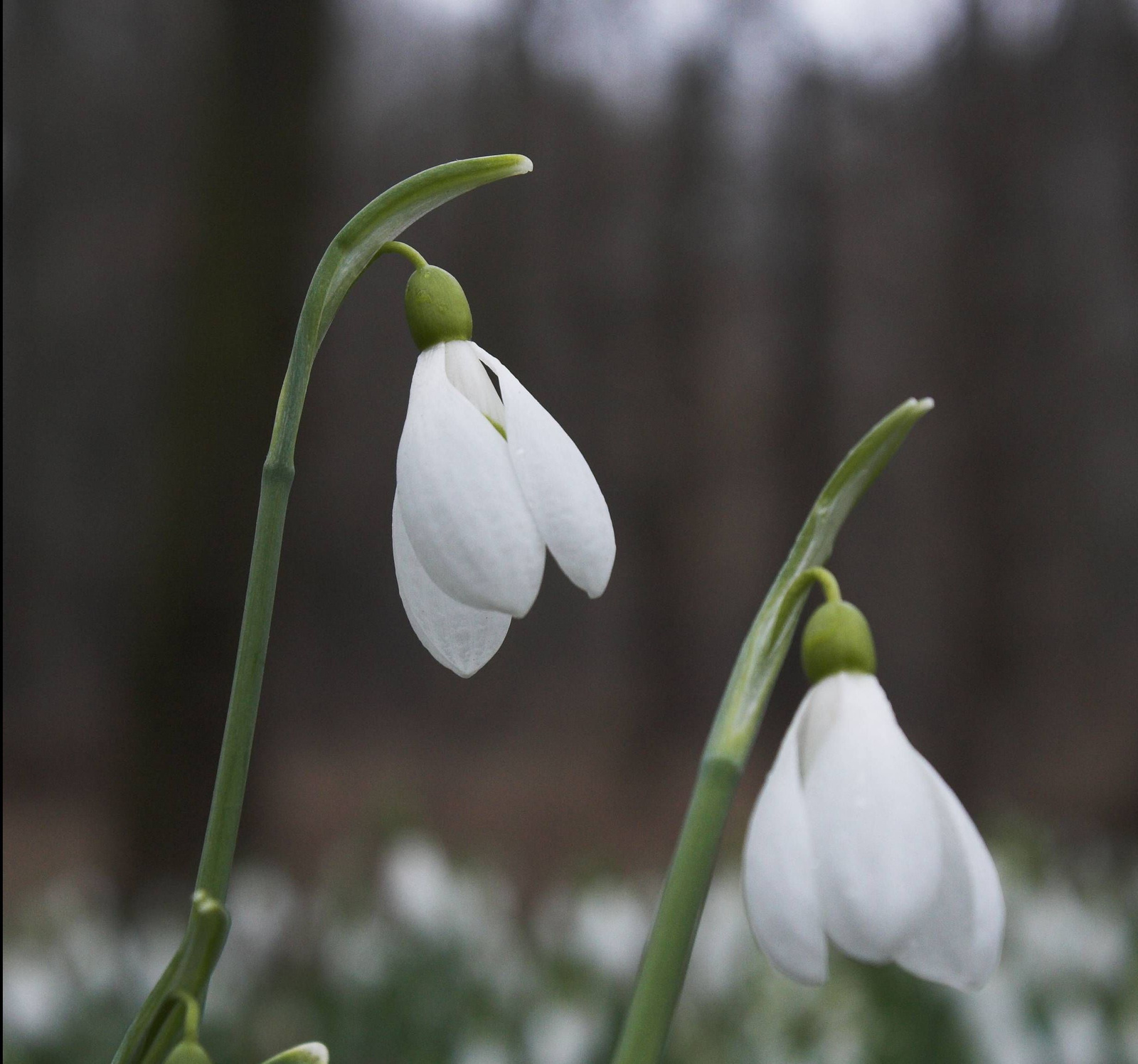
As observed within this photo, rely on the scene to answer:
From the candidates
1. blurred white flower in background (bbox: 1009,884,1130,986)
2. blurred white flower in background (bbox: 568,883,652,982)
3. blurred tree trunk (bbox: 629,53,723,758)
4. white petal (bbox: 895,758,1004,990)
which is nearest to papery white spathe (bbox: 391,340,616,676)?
white petal (bbox: 895,758,1004,990)

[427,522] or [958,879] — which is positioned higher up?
[427,522]

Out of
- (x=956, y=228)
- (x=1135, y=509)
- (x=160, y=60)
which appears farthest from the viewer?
(x=956, y=228)

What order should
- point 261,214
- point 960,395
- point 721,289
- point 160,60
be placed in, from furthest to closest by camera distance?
point 721,289, point 960,395, point 160,60, point 261,214

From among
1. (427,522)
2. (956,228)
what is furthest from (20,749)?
(427,522)

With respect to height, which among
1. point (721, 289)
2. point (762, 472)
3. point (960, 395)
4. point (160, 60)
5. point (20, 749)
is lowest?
point (20, 749)

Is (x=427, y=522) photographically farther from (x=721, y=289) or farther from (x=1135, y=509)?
(x=721, y=289)

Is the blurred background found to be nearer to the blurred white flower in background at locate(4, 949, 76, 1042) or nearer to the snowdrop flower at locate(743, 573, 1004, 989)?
the blurred white flower in background at locate(4, 949, 76, 1042)
